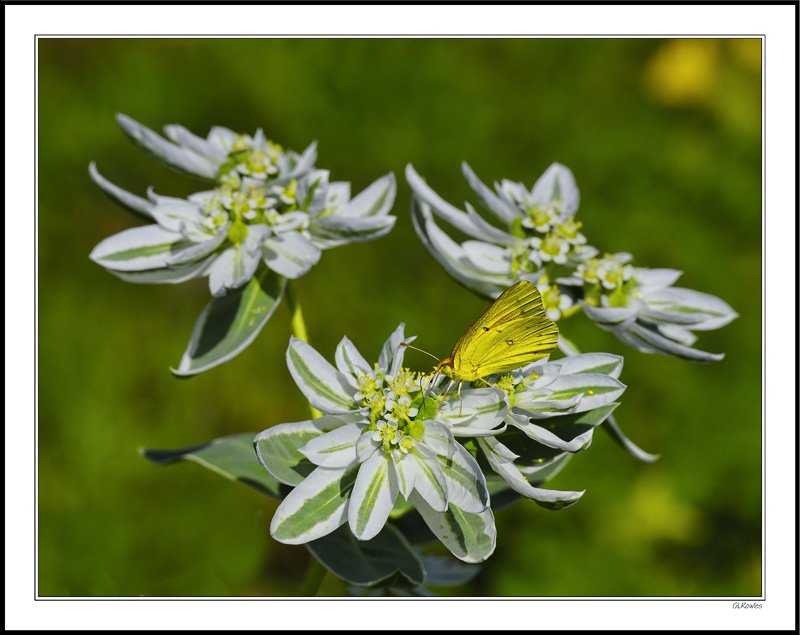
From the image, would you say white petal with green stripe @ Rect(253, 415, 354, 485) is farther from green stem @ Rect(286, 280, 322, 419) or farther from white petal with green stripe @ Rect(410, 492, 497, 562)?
green stem @ Rect(286, 280, 322, 419)

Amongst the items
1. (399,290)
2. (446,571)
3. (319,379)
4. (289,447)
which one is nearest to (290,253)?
(319,379)

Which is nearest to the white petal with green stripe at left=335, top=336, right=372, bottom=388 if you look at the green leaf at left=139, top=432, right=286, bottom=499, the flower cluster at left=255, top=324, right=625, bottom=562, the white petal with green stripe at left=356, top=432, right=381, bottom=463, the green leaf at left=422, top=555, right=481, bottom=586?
the flower cluster at left=255, top=324, right=625, bottom=562

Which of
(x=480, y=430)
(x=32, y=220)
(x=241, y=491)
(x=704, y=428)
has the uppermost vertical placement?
(x=32, y=220)

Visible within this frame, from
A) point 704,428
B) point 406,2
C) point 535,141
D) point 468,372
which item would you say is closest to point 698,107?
point 535,141

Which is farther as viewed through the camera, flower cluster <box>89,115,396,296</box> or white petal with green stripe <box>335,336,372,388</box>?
flower cluster <box>89,115,396,296</box>

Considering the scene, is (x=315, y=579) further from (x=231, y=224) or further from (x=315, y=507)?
(x=231, y=224)

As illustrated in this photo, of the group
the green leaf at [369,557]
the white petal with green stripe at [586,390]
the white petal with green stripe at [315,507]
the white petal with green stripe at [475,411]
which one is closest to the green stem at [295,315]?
the green leaf at [369,557]

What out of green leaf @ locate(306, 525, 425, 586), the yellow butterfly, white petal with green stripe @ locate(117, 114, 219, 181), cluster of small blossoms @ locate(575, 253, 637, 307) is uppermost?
white petal with green stripe @ locate(117, 114, 219, 181)

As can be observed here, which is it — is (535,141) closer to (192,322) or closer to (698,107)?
(698,107)
